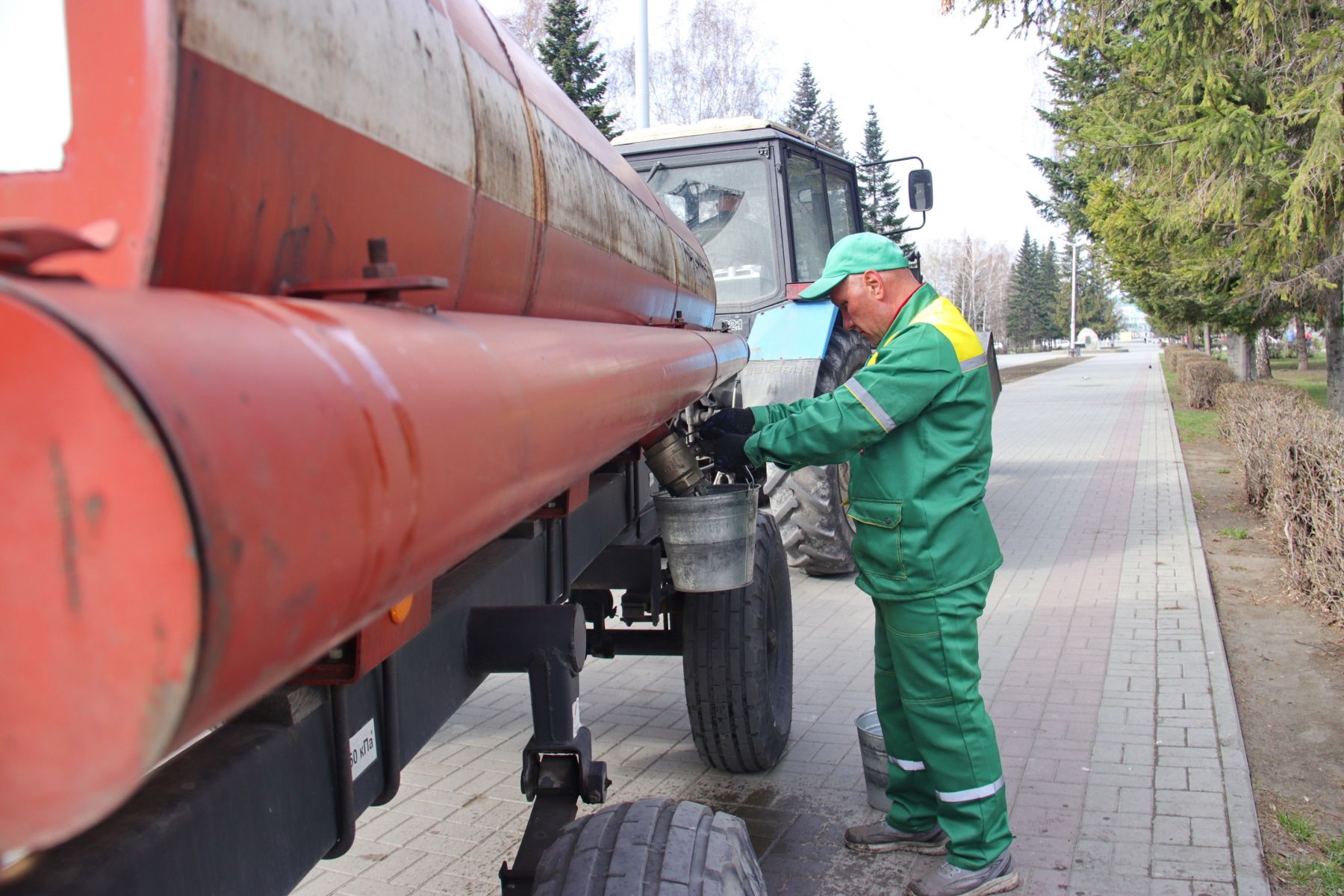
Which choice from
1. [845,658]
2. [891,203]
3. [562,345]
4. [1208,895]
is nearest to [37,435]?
[562,345]

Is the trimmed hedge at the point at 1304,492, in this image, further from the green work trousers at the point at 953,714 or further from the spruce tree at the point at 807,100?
the spruce tree at the point at 807,100

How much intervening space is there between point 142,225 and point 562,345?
2.25 feet

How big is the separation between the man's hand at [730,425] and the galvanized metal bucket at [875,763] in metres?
1.26

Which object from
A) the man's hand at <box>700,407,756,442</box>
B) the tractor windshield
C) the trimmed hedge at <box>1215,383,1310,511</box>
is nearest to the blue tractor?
the tractor windshield

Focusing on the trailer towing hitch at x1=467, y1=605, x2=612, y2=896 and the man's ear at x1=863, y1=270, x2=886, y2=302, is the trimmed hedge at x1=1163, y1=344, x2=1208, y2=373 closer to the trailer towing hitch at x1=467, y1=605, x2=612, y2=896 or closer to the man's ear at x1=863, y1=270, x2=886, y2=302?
the man's ear at x1=863, y1=270, x2=886, y2=302

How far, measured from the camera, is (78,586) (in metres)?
0.59

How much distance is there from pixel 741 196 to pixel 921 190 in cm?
137

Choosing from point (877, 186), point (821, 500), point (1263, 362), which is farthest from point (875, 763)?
point (877, 186)

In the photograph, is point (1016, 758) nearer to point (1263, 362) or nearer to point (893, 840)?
point (893, 840)

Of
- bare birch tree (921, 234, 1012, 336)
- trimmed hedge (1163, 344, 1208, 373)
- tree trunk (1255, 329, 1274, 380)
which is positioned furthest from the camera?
bare birch tree (921, 234, 1012, 336)

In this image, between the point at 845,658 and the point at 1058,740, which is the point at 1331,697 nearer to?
the point at 1058,740

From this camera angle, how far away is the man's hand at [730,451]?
3.29 meters

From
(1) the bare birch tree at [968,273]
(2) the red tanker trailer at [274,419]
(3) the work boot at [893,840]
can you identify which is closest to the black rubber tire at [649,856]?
(2) the red tanker trailer at [274,419]

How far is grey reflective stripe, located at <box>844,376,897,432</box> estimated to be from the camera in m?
3.16
